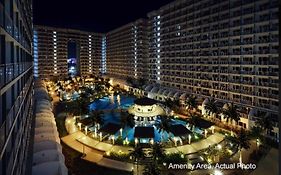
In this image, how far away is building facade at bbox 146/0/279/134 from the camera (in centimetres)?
5328

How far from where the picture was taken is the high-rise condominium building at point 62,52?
134 m

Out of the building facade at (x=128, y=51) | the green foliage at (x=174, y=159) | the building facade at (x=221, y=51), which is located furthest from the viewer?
the building facade at (x=128, y=51)

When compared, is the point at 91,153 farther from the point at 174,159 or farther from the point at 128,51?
the point at 128,51

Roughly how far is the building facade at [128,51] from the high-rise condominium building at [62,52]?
10954 millimetres

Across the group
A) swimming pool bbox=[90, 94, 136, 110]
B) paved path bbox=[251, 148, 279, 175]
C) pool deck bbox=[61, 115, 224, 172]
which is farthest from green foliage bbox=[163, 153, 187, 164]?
swimming pool bbox=[90, 94, 136, 110]

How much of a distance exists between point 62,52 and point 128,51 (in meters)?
45.4

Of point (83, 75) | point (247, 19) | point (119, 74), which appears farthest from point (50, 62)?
point (247, 19)

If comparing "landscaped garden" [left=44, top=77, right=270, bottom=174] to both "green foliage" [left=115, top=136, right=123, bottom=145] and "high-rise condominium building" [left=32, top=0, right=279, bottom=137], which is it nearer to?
"green foliage" [left=115, top=136, right=123, bottom=145]

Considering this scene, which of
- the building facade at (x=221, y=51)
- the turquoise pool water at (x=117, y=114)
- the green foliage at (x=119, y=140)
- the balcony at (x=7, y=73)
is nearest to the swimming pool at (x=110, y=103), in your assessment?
the turquoise pool water at (x=117, y=114)

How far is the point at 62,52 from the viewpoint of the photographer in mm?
145375

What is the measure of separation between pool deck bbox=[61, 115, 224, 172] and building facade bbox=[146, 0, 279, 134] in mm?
13927

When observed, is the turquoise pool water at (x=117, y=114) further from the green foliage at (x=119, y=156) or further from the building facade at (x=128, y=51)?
the building facade at (x=128, y=51)

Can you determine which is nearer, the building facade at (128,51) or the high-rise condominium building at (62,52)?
the building facade at (128,51)

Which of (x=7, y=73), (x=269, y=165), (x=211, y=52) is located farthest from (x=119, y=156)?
(x=211, y=52)
